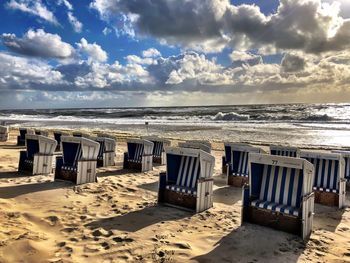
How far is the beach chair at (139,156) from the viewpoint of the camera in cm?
1280

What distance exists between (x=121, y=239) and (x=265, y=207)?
2942 millimetres

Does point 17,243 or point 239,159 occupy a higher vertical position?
point 239,159

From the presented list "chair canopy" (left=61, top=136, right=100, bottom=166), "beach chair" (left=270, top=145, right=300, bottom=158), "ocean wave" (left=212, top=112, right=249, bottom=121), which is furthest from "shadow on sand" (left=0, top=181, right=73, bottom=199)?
"ocean wave" (left=212, top=112, right=249, bottom=121)

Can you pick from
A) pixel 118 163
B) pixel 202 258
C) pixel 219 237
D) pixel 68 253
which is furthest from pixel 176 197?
pixel 118 163

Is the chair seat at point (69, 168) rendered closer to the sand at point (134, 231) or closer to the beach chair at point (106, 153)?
the sand at point (134, 231)

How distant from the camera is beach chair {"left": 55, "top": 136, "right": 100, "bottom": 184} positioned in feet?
32.9

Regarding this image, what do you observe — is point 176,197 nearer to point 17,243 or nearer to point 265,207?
point 265,207

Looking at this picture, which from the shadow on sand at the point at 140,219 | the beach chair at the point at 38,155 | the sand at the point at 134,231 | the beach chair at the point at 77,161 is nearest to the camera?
the sand at the point at 134,231

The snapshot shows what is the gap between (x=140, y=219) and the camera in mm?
7277

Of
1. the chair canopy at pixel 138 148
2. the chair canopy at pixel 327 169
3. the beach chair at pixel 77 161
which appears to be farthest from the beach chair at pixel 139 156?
the chair canopy at pixel 327 169

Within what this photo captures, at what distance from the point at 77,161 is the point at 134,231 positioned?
4206 mm

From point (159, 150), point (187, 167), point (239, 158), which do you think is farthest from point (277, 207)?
point (159, 150)

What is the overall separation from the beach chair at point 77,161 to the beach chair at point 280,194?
202 inches

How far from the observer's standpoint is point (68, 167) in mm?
10211
